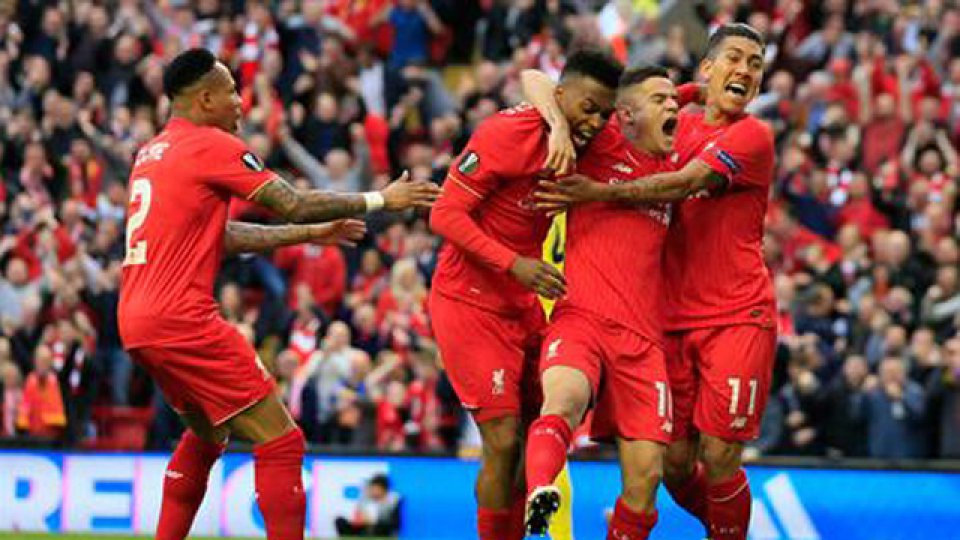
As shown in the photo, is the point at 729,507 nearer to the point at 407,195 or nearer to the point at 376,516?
the point at 407,195

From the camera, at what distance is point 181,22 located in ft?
86.9

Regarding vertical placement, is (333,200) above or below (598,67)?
below

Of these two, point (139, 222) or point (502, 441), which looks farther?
point (502, 441)

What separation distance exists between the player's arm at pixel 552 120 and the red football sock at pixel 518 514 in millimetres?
1747

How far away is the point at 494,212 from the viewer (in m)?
12.5

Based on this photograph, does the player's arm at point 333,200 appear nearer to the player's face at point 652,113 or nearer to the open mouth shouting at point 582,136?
the open mouth shouting at point 582,136

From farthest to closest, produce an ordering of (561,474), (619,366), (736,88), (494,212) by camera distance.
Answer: (561,474)
(736,88)
(494,212)
(619,366)

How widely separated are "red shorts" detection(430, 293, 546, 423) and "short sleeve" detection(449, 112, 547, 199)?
2.17 feet

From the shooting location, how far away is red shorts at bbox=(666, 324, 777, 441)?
12578 millimetres

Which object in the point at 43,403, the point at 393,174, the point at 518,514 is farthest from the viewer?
the point at 393,174

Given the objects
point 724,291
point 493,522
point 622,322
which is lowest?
point 493,522

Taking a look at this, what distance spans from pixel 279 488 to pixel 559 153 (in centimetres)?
220

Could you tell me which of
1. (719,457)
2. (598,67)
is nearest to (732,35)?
(598,67)

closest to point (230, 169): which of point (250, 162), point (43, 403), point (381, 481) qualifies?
point (250, 162)
